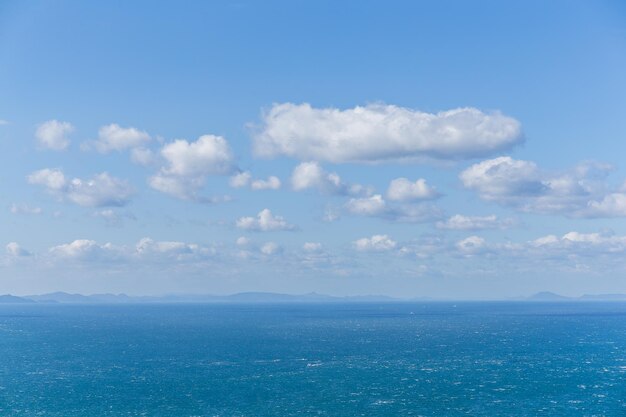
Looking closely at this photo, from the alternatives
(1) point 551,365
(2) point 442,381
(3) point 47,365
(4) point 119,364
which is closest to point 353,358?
(2) point 442,381

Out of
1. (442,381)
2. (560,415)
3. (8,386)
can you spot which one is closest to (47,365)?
(8,386)

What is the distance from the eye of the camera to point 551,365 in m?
150

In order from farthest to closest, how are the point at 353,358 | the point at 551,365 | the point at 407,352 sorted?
the point at 407,352 → the point at 353,358 → the point at 551,365

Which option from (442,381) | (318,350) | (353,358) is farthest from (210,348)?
(442,381)

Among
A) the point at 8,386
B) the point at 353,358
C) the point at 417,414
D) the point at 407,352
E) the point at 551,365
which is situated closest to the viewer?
the point at 417,414

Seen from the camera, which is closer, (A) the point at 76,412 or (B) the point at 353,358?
(A) the point at 76,412

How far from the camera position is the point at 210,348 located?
187125 mm

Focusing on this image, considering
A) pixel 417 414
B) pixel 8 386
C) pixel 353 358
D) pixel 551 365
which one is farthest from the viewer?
pixel 353 358

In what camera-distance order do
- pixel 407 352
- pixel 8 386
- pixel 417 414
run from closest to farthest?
pixel 417 414 → pixel 8 386 → pixel 407 352

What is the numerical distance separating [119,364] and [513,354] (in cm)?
10987

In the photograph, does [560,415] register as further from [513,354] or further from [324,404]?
[513,354]

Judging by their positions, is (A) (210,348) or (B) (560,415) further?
(A) (210,348)

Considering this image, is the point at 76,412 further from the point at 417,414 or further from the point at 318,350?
the point at 318,350

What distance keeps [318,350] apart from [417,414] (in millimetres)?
84941
